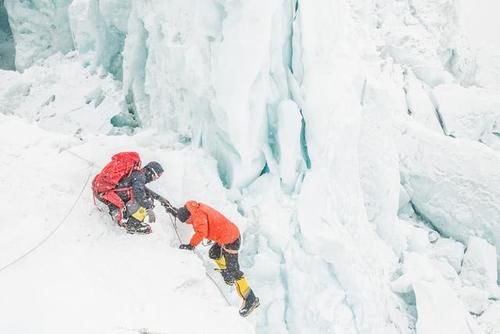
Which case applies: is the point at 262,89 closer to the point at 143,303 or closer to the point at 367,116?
the point at 367,116

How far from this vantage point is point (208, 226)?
15.5 ft

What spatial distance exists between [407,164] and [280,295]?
4735 mm

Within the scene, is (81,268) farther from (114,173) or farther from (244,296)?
(244,296)

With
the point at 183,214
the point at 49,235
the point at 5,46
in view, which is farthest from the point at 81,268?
the point at 5,46

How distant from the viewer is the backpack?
464cm

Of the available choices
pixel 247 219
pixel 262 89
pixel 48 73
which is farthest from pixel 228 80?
pixel 48 73

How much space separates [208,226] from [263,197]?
1.40 m

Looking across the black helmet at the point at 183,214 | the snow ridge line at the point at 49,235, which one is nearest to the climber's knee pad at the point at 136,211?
the black helmet at the point at 183,214

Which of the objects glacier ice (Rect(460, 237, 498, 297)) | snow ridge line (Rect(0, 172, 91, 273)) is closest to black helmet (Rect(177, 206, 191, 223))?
snow ridge line (Rect(0, 172, 91, 273))

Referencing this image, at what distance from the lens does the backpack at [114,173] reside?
4.64 m

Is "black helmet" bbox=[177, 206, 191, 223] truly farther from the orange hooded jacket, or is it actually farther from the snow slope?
the snow slope

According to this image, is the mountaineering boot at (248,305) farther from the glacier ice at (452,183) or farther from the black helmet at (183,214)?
the glacier ice at (452,183)

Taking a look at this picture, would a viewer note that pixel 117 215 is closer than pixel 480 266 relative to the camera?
Yes

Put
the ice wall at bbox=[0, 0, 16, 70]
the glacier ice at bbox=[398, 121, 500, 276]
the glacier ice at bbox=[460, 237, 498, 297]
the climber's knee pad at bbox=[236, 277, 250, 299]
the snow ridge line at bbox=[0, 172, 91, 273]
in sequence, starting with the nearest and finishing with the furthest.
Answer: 1. the snow ridge line at bbox=[0, 172, 91, 273]
2. the climber's knee pad at bbox=[236, 277, 250, 299]
3. the glacier ice at bbox=[460, 237, 498, 297]
4. the glacier ice at bbox=[398, 121, 500, 276]
5. the ice wall at bbox=[0, 0, 16, 70]
